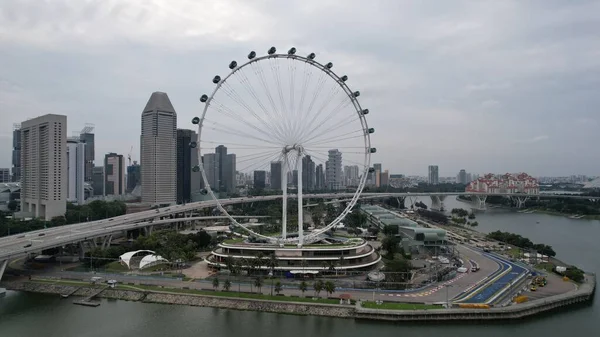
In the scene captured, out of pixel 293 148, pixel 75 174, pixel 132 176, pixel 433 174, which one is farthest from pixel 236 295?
pixel 433 174

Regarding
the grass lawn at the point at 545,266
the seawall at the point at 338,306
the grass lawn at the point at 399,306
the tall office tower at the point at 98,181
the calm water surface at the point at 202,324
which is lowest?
the calm water surface at the point at 202,324

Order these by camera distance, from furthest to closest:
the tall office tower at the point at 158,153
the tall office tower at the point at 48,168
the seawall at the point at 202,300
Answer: the tall office tower at the point at 158,153 → the tall office tower at the point at 48,168 → the seawall at the point at 202,300

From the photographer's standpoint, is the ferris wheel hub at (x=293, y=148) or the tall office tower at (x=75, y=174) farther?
the tall office tower at (x=75, y=174)

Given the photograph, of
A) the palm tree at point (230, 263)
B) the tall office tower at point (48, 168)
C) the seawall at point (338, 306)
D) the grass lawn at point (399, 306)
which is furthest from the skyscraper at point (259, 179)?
the grass lawn at point (399, 306)

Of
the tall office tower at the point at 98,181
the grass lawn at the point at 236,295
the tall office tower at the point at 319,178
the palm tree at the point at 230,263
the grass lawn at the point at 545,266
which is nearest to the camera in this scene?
the grass lawn at the point at 236,295

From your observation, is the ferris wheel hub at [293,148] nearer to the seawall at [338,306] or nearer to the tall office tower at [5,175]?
the seawall at [338,306]

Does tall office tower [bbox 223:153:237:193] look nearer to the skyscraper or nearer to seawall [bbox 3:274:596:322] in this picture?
the skyscraper

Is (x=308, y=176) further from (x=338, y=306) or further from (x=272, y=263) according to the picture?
(x=338, y=306)

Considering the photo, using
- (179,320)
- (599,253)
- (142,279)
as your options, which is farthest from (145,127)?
(599,253)

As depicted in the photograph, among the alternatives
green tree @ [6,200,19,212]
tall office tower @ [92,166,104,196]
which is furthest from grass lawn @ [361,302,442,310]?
tall office tower @ [92,166,104,196]
